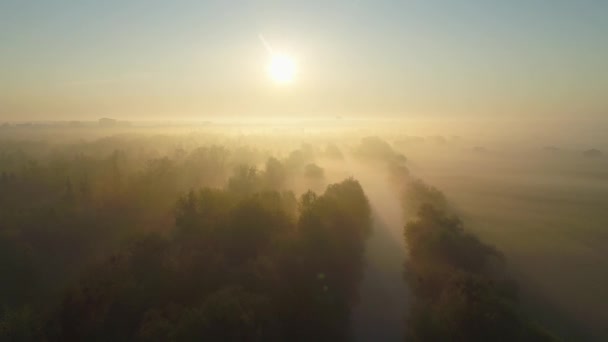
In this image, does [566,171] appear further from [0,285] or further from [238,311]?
[0,285]

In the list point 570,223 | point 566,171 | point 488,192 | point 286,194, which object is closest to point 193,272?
point 286,194

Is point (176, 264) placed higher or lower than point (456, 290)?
higher

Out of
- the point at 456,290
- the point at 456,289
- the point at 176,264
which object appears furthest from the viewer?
the point at 176,264

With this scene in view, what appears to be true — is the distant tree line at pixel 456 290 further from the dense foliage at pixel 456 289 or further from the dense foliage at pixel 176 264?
the dense foliage at pixel 176 264

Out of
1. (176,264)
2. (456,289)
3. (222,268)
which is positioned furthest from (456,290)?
(176,264)

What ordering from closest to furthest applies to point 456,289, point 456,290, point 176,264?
point 456,290 < point 456,289 < point 176,264

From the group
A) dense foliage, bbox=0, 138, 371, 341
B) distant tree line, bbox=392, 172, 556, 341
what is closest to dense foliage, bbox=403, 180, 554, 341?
distant tree line, bbox=392, 172, 556, 341

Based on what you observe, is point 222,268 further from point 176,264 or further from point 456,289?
point 456,289

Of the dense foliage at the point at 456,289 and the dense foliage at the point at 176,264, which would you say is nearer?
the dense foliage at the point at 456,289

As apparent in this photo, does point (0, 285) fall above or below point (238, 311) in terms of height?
below

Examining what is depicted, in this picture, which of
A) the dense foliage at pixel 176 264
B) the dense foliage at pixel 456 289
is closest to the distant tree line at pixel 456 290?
the dense foliage at pixel 456 289

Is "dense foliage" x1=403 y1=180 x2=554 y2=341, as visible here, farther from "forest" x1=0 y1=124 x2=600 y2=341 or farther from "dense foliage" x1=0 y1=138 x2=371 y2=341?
"dense foliage" x1=0 y1=138 x2=371 y2=341
